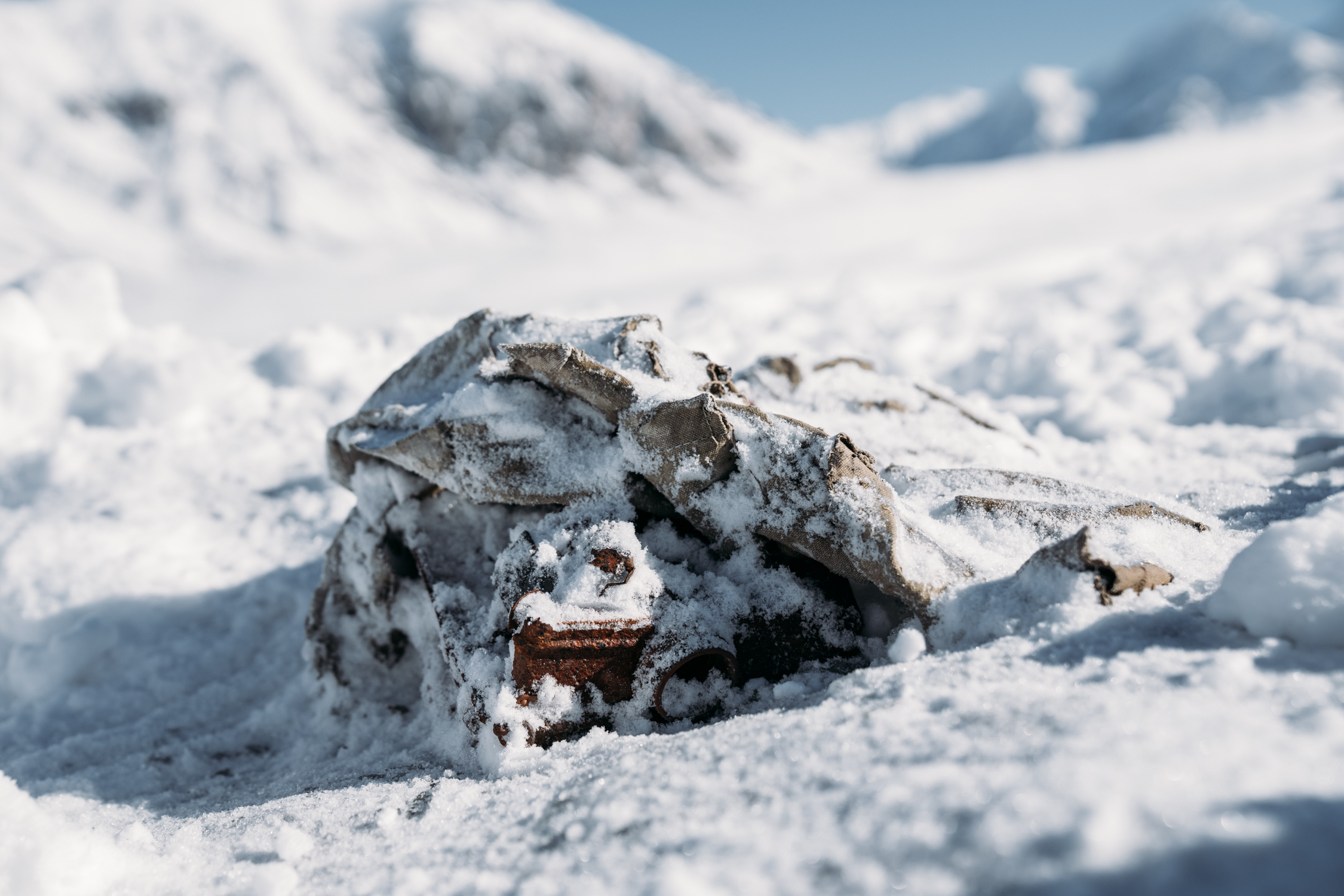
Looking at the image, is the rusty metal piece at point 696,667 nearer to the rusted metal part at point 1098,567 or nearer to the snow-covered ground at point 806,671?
the snow-covered ground at point 806,671

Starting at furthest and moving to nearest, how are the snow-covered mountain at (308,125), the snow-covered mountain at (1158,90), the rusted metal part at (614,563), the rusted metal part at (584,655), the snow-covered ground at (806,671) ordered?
the snow-covered mountain at (1158,90) → the snow-covered mountain at (308,125) → the rusted metal part at (614,563) → the rusted metal part at (584,655) → the snow-covered ground at (806,671)

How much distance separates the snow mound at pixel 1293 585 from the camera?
1401mm

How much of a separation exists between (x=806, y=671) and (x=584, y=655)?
0.55m

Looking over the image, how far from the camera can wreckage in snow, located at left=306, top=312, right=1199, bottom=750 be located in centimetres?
184

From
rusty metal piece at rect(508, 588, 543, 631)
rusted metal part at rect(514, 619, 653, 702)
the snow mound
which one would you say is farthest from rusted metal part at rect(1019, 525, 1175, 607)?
rusty metal piece at rect(508, 588, 543, 631)

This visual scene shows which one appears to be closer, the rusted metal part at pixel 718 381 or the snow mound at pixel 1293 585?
the snow mound at pixel 1293 585

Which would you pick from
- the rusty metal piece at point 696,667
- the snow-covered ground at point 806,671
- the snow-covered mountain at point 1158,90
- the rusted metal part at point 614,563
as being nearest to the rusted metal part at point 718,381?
the snow-covered ground at point 806,671

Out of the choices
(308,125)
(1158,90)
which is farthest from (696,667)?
(1158,90)

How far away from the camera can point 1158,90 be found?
42.9 meters

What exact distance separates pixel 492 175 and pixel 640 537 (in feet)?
64.8

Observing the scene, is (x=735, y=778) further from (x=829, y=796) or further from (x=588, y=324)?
(x=588, y=324)

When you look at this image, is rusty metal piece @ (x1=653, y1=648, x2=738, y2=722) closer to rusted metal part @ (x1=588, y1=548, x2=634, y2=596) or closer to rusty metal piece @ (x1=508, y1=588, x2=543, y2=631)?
rusted metal part @ (x1=588, y1=548, x2=634, y2=596)

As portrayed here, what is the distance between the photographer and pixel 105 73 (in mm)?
17141

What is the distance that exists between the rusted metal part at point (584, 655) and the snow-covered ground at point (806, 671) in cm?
17
